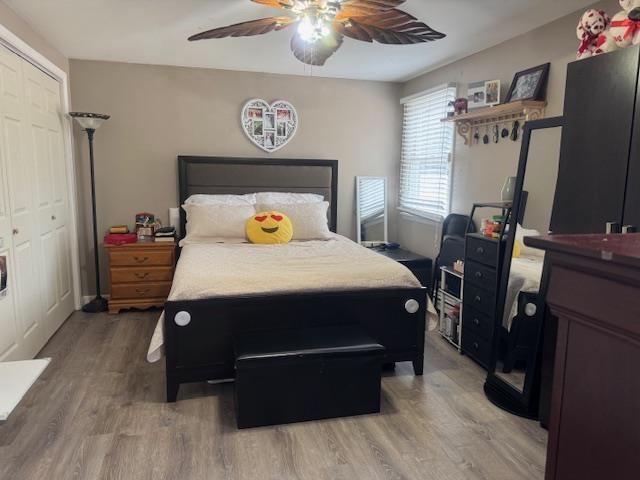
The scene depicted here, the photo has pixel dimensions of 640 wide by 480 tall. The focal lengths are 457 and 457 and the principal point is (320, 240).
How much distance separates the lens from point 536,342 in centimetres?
250

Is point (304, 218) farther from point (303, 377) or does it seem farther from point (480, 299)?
point (303, 377)

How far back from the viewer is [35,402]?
102 inches

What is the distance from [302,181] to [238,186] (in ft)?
2.18

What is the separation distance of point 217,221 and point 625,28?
3.12 m

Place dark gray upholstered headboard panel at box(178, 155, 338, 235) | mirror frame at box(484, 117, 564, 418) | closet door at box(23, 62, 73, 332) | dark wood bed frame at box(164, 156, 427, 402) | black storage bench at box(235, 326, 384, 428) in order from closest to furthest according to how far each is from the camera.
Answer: black storage bench at box(235, 326, 384, 428) → mirror frame at box(484, 117, 564, 418) → dark wood bed frame at box(164, 156, 427, 402) → closet door at box(23, 62, 73, 332) → dark gray upholstered headboard panel at box(178, 155, 338, 235)

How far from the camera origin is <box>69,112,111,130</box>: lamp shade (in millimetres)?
3883

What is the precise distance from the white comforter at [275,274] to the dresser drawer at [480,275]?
37cm

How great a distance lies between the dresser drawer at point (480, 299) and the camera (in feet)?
9.74

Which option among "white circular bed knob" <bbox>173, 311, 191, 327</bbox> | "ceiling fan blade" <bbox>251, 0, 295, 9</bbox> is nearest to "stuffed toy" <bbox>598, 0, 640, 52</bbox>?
"ceiling fan blade" <bbox>251, 0, 295, 9</bbox>

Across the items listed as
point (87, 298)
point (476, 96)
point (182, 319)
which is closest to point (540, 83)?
point (476, 96)

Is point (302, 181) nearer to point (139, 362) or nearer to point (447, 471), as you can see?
point (139, 362)

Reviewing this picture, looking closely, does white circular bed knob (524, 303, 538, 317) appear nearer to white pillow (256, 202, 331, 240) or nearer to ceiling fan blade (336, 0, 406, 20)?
ceiling fan blade (336, 0, 406, 20)

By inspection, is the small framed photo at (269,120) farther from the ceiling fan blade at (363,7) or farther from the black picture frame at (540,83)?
the black picture frame at (540,83)

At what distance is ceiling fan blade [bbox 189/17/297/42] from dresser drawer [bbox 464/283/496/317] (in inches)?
80.8
